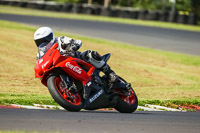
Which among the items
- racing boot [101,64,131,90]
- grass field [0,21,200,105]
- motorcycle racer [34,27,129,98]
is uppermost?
motorcycle racer [34,27,129,98]

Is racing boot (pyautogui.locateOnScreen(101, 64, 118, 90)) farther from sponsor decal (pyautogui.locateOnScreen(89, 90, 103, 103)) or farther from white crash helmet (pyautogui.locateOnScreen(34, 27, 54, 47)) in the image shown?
white crash helmet (pyautogui.locateOnScreen(34, 27, 54, 47))

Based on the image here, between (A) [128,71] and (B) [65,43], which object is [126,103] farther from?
(A) [128,71]

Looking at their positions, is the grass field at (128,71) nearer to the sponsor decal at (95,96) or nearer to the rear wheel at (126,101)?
the rear wheel at (126,101)

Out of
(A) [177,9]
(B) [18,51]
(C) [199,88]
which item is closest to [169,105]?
(C) [199,88]

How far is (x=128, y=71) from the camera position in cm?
1409

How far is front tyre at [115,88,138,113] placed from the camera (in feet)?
25.1

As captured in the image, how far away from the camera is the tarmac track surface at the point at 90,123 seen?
5367 mm

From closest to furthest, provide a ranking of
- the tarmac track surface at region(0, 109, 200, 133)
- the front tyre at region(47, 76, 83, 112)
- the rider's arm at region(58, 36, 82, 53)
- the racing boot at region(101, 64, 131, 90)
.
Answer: the tarmac track surface at region(0, 109, 200, 133) → the front tyre at region(47, 76, 83, 112) → the rider's arm at region(58, 36, 82, 53) → the racing boot at region(101, 64, 131, 90)

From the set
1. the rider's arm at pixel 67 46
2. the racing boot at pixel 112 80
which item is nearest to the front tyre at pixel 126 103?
the racing boot at pixel 112 80

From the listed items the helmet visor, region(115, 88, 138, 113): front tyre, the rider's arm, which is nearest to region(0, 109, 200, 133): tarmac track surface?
region(115, 88, 138, 113): front tyre

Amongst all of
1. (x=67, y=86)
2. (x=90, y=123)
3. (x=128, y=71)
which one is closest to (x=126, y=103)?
(x=67, y=86)

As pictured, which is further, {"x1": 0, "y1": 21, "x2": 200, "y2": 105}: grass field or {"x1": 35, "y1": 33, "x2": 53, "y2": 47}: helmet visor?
{"x1": 0, "y1": 21, "x2": 200, "y2": 105}: grass field

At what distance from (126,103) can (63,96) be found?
53.7 inches

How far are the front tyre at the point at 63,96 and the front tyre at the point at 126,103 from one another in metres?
0.89
